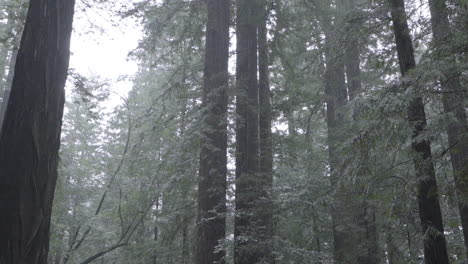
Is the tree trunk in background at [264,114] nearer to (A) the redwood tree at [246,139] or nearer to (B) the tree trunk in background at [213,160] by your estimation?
(A) the redwood tree at [246,139]

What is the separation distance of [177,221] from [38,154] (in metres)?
6.28

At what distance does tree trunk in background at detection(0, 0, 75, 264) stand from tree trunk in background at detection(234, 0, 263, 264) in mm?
4126

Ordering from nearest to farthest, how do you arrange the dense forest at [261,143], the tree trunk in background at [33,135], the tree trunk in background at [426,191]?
the tree trunk in background at [33,135], the dense forest at [261,143], the tree trunk in background at [426,191]

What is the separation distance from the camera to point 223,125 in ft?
25.9

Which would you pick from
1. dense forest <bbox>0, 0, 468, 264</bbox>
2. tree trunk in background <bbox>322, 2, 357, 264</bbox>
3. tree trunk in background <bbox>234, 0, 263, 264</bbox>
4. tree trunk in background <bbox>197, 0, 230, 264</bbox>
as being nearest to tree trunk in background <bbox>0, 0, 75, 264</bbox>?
dense forest <bbox>0, 0, 468, 264</bbox>

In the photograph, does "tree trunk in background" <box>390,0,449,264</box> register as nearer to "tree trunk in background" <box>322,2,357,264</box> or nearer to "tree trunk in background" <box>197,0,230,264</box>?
"tree trunk in background" <box>322,2,357,264</box>

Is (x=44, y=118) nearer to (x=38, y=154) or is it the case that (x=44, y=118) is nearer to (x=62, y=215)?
(x=38, y=154)

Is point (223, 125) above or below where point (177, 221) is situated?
above

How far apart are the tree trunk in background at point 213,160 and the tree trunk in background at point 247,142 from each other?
377 millimetres

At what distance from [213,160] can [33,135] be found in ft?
15.2

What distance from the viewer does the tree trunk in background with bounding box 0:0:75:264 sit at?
9.71 ft

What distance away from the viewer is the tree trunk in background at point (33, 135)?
2.96 meters

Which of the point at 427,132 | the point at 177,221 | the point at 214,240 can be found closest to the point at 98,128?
the point at 177,221

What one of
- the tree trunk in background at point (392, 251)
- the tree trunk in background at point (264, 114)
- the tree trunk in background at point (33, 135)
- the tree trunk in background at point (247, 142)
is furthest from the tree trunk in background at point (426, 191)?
the tree trunk in background at point (33, 135)
